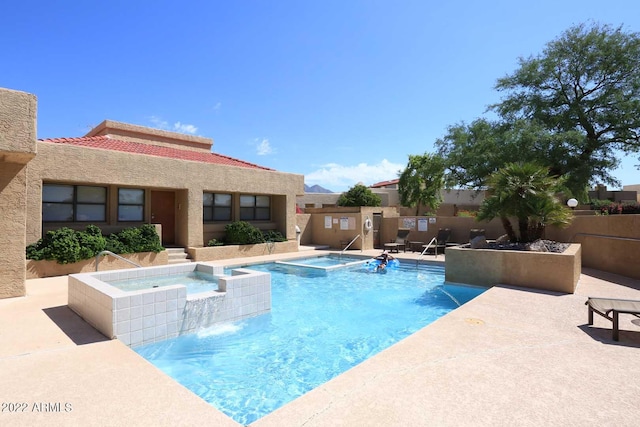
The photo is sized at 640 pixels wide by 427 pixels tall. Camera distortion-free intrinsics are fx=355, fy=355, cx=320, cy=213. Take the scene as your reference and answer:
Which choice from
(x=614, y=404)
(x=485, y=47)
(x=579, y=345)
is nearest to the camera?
(x=614, y=404)

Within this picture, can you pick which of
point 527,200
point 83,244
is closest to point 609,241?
point 527,200

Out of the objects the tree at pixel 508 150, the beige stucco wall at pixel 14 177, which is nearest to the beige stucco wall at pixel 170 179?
the beige stucco wall at pixel 14 177

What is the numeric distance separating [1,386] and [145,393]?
5.46 ft

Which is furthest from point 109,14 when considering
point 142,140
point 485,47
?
point 485,47

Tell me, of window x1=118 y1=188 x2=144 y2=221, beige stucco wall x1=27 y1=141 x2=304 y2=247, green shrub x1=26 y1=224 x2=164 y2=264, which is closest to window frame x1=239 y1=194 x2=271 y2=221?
beige stucco wall x1=27 y1=141 x2=304 y2=247

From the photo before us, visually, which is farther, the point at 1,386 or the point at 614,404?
the point at 1,386

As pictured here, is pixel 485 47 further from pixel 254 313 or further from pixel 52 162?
pixel 52 162

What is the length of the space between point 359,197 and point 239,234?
22.3 m

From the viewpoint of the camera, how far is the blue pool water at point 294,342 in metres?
4.91

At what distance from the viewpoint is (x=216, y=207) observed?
18.1 metres

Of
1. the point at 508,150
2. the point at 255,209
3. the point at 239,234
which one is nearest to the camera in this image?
the point at 239,234

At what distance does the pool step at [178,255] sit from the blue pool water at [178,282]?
618 cm

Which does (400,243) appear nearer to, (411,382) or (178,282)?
(178,282)

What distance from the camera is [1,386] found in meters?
3.87
